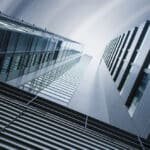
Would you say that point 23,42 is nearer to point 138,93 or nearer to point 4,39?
point 4,39

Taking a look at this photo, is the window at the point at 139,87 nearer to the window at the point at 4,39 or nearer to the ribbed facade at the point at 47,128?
the ribbed facade at the point at 47,128

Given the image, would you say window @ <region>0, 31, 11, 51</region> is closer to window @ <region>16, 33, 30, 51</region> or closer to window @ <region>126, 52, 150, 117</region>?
window @ <region>16, 33, 30, 51</region>

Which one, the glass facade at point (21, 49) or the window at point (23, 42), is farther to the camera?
the window at point (23, 42)

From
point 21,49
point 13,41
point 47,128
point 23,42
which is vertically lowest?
point 21,49

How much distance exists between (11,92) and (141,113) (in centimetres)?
489

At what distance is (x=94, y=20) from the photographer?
204 feet

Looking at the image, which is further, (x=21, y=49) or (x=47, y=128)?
(x=21, y=49)

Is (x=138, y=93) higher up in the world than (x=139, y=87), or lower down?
lower down

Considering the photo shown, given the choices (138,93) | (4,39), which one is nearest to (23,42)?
(4,39)

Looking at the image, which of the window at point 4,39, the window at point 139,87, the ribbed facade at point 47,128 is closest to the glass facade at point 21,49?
the window at point 4,39

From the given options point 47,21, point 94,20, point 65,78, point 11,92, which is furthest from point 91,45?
point 11,92

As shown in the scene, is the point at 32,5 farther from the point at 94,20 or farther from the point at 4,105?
the point at 4,105

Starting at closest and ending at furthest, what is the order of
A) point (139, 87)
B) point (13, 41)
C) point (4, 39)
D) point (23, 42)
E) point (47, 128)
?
1. point (47, 128)
2. point (139, 87)
3. point (4, 39)
4. point (13, 41)
5. point (23, 42)

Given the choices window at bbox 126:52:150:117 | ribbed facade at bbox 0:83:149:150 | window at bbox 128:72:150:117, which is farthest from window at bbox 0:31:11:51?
ribbed facade at bbox 0:83:149:150
